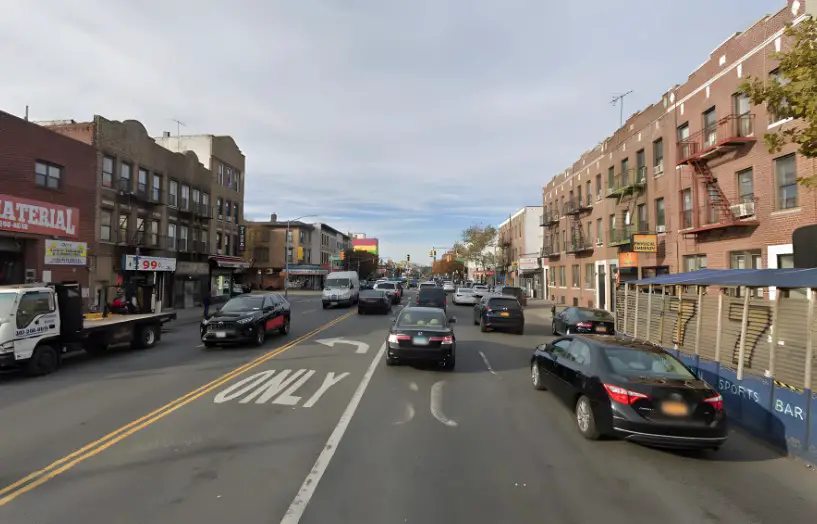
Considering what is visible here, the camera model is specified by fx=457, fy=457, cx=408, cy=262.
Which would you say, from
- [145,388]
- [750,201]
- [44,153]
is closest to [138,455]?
[145,388]

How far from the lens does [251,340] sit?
14.1 meters

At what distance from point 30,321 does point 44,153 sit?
15.3 meters

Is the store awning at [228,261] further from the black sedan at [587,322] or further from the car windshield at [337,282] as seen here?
the black sedan at [587,322]

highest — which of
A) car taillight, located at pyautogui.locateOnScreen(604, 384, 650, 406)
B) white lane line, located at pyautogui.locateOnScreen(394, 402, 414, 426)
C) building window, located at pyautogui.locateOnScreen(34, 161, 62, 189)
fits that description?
building window, located at pyautogui.locateOnScreen(34, 161, 62, 189)

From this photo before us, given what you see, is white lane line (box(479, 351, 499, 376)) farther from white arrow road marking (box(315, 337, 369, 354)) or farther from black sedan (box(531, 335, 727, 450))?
black sedan (box(531, 335, 727, 450))

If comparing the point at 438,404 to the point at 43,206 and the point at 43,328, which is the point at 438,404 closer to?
the point at 43,328

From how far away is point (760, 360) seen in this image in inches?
285

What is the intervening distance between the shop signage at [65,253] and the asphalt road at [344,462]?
1388cm

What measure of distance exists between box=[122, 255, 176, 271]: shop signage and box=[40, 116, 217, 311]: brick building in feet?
0.18

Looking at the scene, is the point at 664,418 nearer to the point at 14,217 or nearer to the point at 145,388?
the point at 145,388

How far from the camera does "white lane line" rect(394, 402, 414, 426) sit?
22.8 ft

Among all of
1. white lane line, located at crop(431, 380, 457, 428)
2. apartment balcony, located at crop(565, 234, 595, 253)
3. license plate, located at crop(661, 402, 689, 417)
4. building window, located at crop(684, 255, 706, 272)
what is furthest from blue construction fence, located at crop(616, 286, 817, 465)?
apartment balcony, located at crop(565, 234, 595, 253)

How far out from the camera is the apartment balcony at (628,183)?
25.4 m

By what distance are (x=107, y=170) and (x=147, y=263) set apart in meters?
5.85
